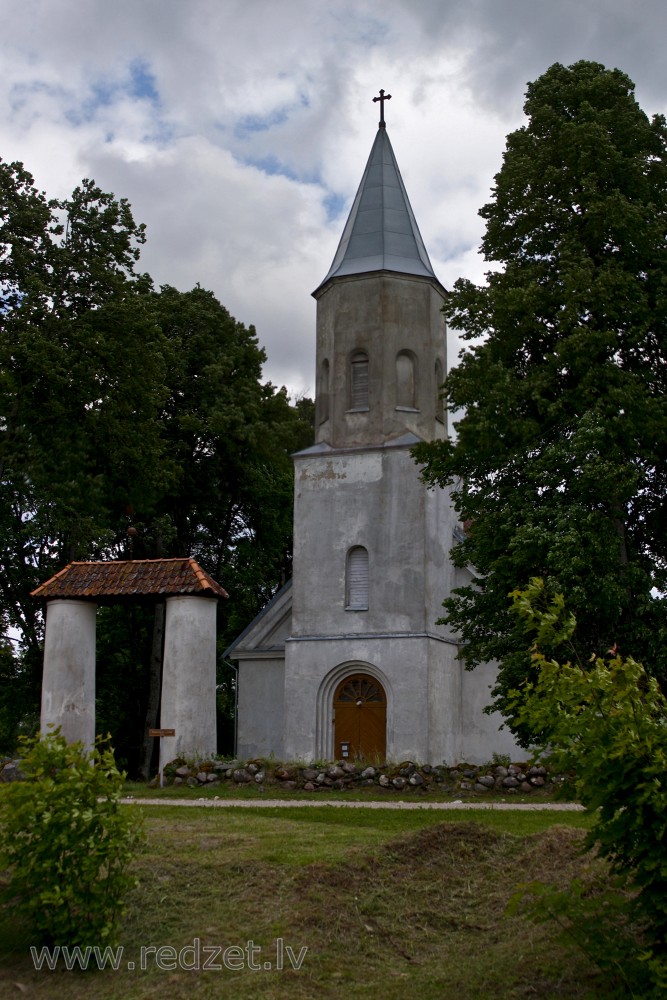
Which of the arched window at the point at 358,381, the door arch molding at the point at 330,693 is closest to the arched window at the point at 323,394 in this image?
the arched window at the point at 358,381

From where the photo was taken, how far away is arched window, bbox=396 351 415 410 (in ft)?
86.9

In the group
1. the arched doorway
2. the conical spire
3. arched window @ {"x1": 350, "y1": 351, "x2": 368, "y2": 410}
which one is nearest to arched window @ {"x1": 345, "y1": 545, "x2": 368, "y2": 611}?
the arched doorway

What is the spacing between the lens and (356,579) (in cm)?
2581

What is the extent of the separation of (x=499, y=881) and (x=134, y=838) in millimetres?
3479

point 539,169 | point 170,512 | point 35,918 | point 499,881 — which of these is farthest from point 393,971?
point 170,512

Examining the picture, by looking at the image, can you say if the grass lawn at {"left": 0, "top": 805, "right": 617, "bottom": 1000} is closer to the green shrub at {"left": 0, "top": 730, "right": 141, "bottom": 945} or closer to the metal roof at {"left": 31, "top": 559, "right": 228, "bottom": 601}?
the green shrub at {"left": 0, "top": 730, "right": 141, "bottom": 945}

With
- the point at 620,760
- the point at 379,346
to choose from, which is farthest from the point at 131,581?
the point at 620,760

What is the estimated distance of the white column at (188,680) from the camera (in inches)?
757

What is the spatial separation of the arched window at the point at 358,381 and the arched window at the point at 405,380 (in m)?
0.79

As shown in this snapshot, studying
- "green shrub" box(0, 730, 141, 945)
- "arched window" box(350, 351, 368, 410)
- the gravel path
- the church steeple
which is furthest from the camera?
"arched window" box(350, 351, 368, 410)

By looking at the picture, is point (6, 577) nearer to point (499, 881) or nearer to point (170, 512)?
point (170, 512)

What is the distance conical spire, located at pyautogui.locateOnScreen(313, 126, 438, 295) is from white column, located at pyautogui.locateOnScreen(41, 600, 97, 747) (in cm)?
1153

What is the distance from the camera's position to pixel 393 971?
8148 mm

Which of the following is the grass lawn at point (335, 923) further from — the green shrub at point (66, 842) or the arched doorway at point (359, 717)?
the arched doorway at point (359, 717)
